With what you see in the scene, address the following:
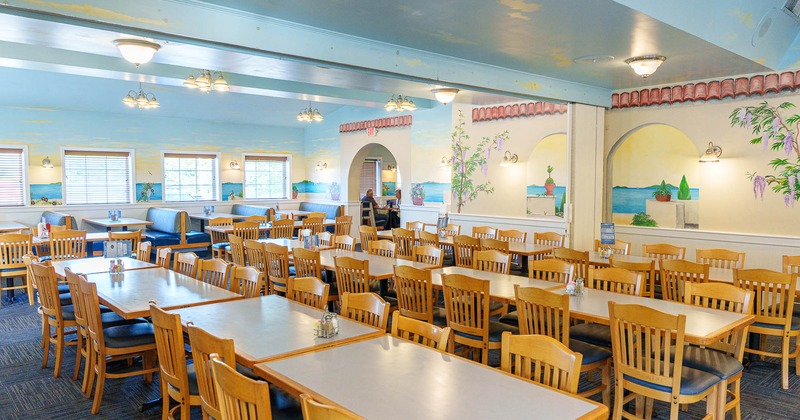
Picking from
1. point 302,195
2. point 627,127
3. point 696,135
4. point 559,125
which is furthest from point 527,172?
point 302,195

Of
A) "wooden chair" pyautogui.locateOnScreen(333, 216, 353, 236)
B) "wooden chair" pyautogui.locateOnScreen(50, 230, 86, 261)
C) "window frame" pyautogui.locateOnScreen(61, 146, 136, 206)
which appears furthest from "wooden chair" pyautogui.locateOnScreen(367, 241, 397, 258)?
"window frame" pyautogui.locateOnScreen(61, 146, 136, 206)

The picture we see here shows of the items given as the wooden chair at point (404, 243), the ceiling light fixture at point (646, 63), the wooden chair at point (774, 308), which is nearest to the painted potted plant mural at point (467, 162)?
the wooden chair at point (404, 243)

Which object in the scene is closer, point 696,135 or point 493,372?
point 493,372

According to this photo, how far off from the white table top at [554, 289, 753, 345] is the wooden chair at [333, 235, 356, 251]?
2977mm

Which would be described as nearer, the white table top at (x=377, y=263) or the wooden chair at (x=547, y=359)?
the wooden chair at (x=547, y=359)

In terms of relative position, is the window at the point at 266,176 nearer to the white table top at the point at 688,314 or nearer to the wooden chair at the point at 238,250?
the wooden chair at the point at 238,250

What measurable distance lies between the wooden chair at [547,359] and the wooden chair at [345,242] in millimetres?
3881

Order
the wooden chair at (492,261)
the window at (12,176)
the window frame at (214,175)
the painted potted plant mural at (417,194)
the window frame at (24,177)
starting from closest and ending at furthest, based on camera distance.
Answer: the wooden chair at (492,261) < the window at (12,176) < the window frame at (24,177) < the painted potted plant mural at (417,194) < the window frame at (214,175)

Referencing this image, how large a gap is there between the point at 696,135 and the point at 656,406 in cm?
402

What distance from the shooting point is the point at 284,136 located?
43.8 feet

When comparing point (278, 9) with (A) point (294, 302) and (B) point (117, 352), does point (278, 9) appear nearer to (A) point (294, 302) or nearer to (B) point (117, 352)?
(A) point (294, 302)

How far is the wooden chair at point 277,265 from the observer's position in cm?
517

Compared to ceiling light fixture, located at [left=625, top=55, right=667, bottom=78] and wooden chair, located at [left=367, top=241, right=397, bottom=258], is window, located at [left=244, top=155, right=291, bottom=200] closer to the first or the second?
wooden chair, located at [left=367, top=241, right=397, bottom=258]

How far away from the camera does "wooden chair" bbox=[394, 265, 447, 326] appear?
389 centimetres
